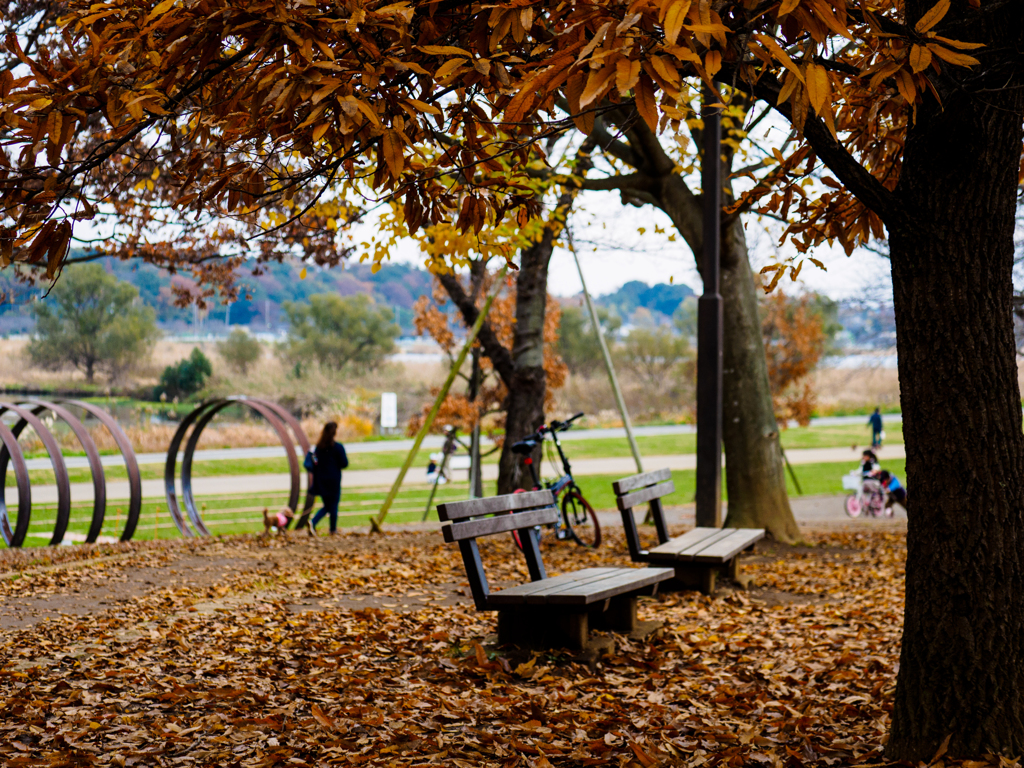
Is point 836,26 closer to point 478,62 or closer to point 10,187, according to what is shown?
point 478,62

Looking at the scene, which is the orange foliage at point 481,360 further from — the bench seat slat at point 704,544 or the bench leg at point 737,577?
the bench leg at point 737,577

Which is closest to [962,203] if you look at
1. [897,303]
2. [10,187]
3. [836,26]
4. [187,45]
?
[897,303]

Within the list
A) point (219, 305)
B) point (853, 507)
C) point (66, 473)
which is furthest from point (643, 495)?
point (219, 305)

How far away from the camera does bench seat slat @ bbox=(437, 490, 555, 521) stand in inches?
180

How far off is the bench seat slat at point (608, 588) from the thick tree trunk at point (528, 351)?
5.83 meters

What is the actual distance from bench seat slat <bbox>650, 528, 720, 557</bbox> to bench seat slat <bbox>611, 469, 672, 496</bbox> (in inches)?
18.1

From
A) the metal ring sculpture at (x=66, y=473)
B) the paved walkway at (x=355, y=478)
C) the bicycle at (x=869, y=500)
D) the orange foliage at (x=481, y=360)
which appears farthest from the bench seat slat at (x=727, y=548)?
the paved walkway at (x=355, y=478)

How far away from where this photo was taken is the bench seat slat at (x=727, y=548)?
20.2ft

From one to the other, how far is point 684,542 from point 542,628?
7.12 feet

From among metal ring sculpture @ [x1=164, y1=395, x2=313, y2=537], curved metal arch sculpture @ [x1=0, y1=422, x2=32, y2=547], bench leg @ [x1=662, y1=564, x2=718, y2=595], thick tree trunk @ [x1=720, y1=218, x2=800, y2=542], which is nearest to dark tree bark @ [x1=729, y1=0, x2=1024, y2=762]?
bench leg @ [x1=662, y1=564, x2=718, y2=595]

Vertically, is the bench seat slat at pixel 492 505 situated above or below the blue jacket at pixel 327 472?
above

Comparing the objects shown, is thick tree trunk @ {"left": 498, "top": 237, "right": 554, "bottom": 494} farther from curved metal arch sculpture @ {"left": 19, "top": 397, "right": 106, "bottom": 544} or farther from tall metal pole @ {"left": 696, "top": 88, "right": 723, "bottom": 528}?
curved metal arch sculpture @ {"left": 19, "top": 397, "right": 106, "bottom": 544}

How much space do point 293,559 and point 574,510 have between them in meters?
3.04

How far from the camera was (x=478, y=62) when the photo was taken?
259 centimetres
